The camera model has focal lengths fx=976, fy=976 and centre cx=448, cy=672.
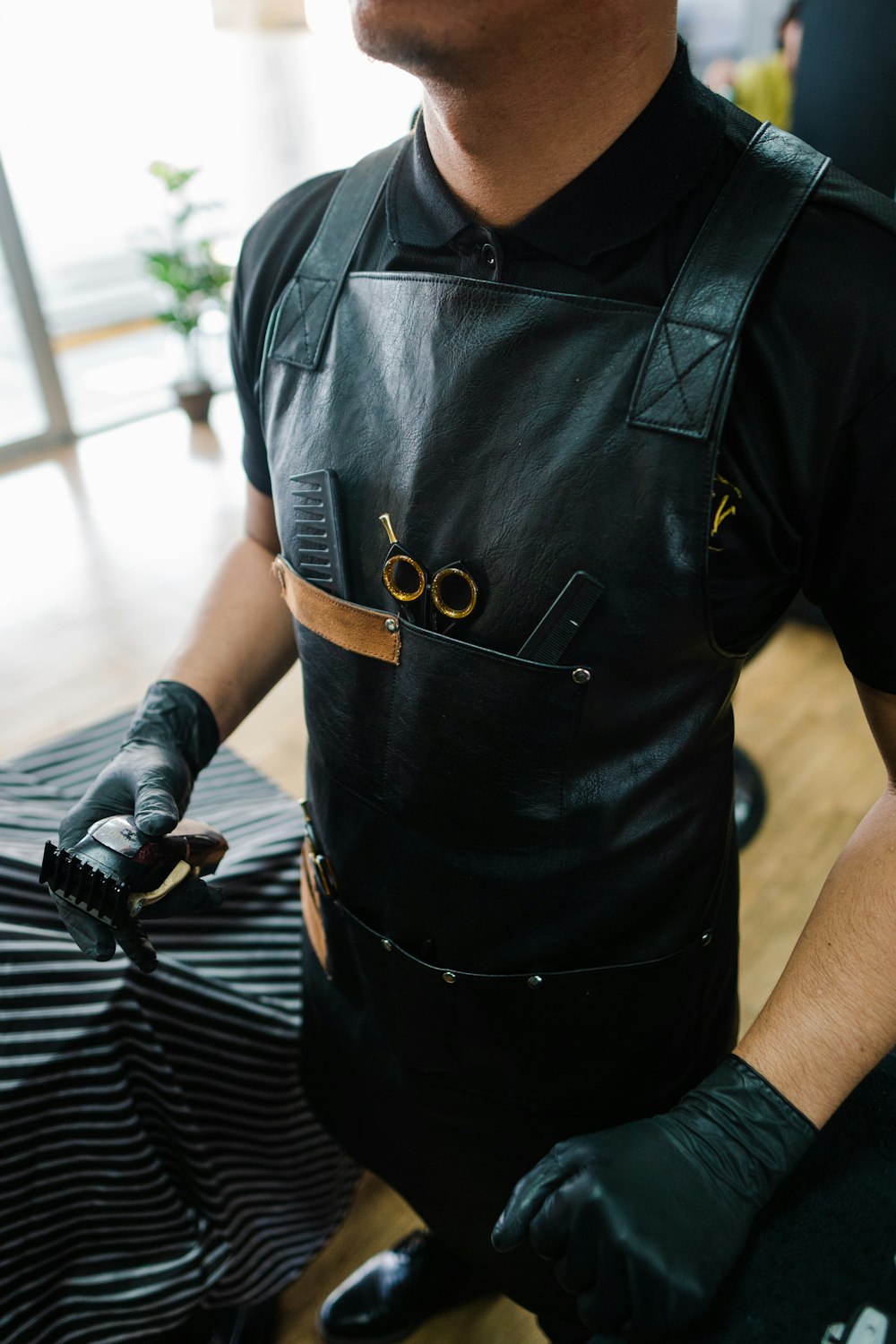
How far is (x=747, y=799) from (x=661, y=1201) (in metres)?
1.71

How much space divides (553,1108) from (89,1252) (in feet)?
2.07

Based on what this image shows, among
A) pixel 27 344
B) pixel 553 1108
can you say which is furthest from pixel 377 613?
pixel 27 344

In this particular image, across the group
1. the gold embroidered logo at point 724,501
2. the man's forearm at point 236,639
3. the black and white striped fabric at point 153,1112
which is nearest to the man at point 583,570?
the gold embroidered logo at point 724,501

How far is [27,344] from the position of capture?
4.42 m

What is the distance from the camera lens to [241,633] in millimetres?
1059

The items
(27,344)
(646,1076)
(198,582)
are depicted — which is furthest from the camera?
(27,344)

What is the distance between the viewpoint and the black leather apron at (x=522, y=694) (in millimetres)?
616

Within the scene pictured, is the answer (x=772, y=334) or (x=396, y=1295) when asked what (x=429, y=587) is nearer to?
(x=772, y=334)

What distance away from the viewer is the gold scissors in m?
0.68

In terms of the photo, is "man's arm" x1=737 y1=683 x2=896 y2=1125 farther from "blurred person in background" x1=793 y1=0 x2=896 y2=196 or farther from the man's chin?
"blurred person in background" x1=793 y1=0 x2=896 y2=196

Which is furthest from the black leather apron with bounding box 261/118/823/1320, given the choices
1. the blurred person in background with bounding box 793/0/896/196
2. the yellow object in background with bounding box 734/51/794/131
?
the yellow object in background with bounding box 734/51/794/131

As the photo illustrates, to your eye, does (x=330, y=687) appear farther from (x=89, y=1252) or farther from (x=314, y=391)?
(x=89, y=1252)

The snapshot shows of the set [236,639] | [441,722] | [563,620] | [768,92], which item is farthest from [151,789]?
[768,92]

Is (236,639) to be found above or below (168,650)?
above
